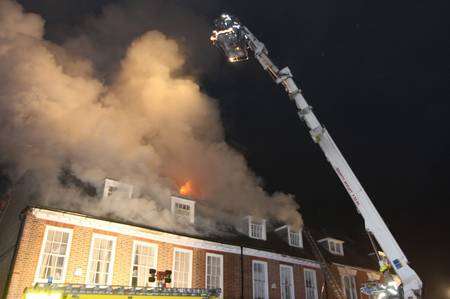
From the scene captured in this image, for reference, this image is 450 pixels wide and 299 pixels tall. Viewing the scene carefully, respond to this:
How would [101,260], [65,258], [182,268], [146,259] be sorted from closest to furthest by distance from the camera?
[65,258]
[101,260]
[146,259]
[182,268]

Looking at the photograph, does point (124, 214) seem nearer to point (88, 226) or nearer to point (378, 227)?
point (88, 226)

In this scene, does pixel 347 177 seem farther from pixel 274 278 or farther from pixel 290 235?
pixel 290 235

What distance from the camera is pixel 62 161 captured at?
21828 mm

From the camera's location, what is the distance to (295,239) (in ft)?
95.4

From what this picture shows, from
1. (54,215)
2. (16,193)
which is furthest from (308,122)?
(16,193)

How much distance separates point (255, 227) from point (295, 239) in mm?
3808

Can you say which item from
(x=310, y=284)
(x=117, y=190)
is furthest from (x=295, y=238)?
(x=117, y=190)

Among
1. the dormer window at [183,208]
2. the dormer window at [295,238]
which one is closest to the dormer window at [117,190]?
the dormer window at [183,208]

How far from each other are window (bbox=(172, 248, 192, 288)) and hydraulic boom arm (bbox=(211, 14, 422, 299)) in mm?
9941

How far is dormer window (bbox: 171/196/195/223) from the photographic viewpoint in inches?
932

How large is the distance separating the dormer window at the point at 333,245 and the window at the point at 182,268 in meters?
14.3

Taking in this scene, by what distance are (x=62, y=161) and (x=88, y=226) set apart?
16.5ft

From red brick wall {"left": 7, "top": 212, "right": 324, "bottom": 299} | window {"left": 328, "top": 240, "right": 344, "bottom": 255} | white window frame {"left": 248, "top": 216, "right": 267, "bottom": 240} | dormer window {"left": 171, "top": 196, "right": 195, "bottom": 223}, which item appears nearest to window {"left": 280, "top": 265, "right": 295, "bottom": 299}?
red brick wall {"left": 7, "top": 212, "right": 324, "bottom": 299}

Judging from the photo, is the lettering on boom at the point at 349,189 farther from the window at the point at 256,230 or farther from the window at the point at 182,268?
the window at the point at 256,230
